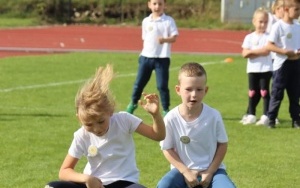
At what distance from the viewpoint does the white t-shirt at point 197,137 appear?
6.02 m

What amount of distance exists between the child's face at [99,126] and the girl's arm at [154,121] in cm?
26

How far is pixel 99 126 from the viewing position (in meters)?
5.54

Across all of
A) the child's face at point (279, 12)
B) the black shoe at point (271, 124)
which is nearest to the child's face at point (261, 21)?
the child's face at point (279, 12)

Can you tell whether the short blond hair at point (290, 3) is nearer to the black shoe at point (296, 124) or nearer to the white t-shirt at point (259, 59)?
the white t-shirt at point (259, 59)

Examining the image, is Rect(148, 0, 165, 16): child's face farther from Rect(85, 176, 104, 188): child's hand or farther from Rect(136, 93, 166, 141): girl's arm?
Rect(85, 176, 104, 188): child's hand

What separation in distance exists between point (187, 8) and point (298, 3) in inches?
1146

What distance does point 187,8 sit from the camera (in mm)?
39125

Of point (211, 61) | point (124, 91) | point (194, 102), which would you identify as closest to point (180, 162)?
point (194, 102)

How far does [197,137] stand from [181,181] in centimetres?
37

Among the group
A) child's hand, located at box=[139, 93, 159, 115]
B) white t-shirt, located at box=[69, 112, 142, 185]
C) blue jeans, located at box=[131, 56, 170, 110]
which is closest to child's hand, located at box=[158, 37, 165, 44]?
blue jeans, located at box=[131, 56, 170, 110]

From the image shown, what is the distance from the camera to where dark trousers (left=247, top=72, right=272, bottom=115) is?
36.4 feet

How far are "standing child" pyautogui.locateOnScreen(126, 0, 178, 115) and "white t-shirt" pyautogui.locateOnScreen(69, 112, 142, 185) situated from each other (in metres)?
5.74

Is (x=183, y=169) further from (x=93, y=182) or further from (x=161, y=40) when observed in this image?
(x=161, y=40)

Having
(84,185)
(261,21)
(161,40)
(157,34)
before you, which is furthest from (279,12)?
(84,185)
